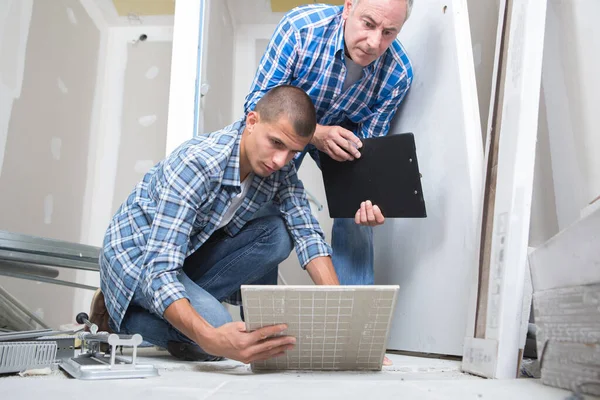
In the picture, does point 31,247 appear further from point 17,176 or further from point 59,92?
point 59,92

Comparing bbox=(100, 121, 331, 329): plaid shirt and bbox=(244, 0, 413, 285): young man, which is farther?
bbox=(244, 0, 413, 285): young man

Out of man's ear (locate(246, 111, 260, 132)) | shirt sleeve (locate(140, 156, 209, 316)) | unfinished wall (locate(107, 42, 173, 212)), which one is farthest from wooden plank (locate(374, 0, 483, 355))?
unfinished wall (locate(107, 42, 173, 212))

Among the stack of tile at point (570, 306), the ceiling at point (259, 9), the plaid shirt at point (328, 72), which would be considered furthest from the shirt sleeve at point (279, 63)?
the ceiling at point (259, 9)

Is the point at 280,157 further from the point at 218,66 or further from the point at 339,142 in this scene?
the point at 218,66

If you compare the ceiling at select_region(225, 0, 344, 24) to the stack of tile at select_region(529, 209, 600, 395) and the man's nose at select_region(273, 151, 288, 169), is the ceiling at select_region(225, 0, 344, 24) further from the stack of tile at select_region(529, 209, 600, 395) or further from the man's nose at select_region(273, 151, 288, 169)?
the stack of tile at select_region(529, 209, 600, 395)

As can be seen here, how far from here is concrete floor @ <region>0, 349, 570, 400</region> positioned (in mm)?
744

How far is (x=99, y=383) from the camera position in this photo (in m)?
0.82

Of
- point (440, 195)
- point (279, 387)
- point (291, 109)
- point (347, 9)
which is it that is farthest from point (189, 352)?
point (347, 9)

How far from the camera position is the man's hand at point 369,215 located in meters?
1.41

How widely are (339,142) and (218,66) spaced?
1162 millimetres

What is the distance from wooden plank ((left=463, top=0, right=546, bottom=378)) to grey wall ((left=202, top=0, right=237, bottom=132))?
1.16m

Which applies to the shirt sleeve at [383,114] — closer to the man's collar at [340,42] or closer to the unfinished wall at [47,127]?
the man's collar at [340,42]

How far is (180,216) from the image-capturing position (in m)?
1.13

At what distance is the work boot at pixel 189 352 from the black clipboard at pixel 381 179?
55 centimetres
